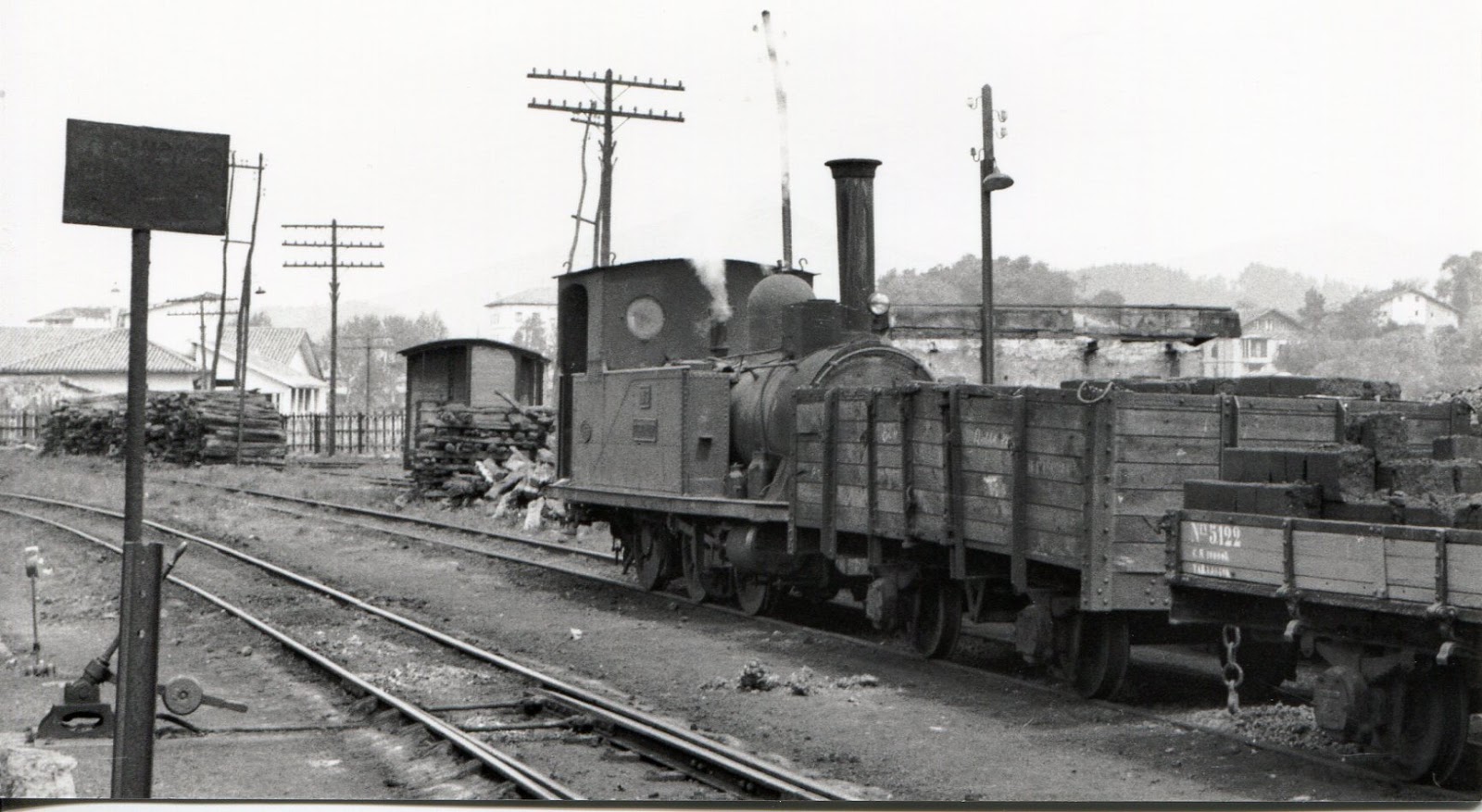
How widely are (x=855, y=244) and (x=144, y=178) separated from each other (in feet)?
25.7

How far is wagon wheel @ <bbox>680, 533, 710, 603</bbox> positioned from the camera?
13617 millimetres

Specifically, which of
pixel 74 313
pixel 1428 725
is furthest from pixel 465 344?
pixel 1428 725

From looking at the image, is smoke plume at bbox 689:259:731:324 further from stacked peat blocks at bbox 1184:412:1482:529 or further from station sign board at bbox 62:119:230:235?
station sign board at bbox 62:119:230:235

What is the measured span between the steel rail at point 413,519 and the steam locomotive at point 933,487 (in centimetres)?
241

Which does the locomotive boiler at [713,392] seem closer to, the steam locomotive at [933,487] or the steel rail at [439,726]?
the steam locomotive at [933,487]


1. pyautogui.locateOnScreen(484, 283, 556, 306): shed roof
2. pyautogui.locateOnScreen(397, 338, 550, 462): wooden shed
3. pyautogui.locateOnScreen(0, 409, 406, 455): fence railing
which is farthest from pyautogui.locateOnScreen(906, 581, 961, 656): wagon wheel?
pyautogui.locateOnScreen(0, 409, 406, 455): fence railing

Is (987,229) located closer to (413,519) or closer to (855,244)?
(855,244)

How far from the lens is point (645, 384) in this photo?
44.9 ft

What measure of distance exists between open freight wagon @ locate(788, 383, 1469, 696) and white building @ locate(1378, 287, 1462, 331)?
1.74 feet

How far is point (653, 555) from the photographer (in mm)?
14664

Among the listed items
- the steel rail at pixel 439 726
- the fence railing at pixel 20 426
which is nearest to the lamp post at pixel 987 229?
the steel rail at pixel 439 726

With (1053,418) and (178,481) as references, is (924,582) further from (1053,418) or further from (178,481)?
(178,481)

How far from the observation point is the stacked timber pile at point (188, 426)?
3666 cm

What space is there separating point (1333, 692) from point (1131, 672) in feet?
10.5
